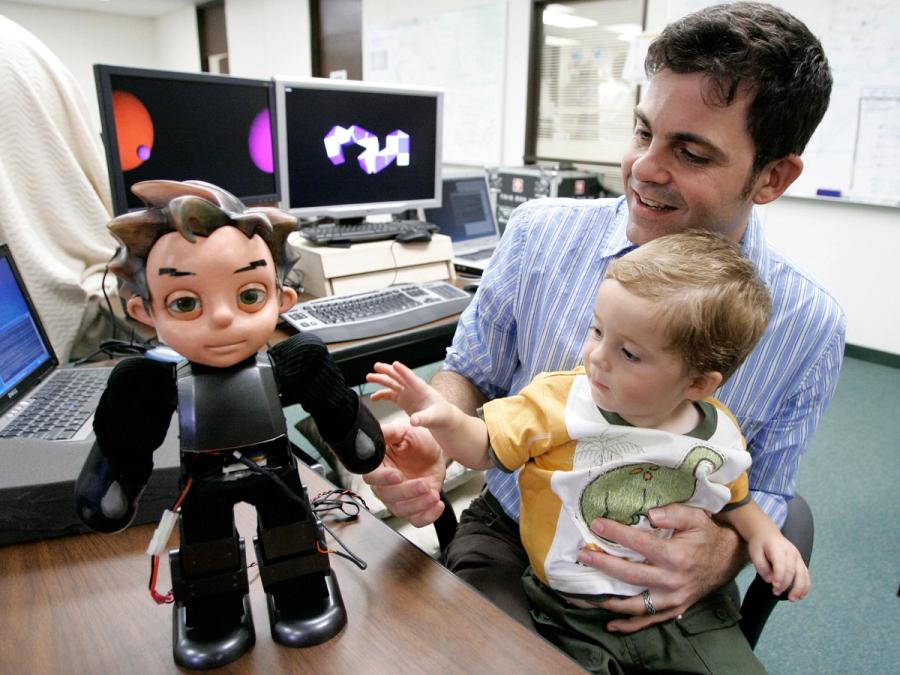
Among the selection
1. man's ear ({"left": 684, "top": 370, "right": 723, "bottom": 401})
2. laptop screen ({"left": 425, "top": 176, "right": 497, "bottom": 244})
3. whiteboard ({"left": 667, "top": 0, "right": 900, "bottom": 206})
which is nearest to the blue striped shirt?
man's ear ({"left": 684, "top": 370, "right": 723, "bottom": 401})

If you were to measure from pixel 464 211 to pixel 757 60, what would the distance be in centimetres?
171

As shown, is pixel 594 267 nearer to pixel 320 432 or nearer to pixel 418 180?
pixel 320 432

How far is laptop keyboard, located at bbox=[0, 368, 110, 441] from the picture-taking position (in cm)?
92

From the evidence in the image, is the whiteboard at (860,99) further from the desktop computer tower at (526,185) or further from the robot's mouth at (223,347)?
the robot's mouth at (223,347)

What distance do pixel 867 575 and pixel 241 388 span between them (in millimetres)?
2065

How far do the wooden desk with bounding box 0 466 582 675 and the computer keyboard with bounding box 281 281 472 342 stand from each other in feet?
2.48

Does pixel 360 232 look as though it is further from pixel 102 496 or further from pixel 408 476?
pixel 102 496

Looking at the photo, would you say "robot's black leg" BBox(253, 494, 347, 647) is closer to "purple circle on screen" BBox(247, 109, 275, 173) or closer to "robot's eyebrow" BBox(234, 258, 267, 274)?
"robot's eyebrow" BBox(234, 258, 267, 274)

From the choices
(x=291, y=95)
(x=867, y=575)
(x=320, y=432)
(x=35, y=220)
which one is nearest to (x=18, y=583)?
(x=320, y=432)

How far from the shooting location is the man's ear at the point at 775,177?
0.97 m

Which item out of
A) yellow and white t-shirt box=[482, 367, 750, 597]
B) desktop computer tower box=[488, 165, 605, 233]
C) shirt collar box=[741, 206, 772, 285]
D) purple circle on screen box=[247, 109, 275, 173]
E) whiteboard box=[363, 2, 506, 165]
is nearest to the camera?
yellow and white t-shirt box=[482, 367, 750, 597]

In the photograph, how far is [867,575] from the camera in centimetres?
188

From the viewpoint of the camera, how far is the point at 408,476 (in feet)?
3.08

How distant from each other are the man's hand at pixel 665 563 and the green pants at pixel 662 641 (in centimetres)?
2
